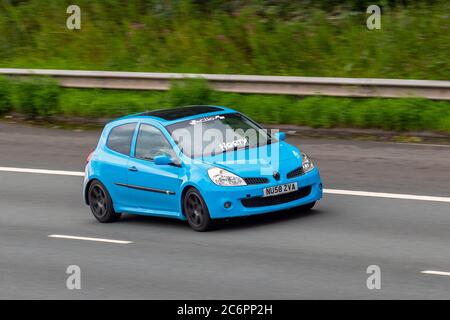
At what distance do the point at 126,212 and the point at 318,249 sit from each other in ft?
11.1

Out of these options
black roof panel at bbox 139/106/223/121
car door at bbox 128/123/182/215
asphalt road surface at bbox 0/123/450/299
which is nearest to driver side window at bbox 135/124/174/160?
car door at bbox 128/123/182/215

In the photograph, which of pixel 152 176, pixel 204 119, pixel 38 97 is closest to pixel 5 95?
pixel 38 97

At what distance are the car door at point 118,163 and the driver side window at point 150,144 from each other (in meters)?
0.17

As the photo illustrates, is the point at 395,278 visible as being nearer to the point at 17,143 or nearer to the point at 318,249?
the point at 318,249

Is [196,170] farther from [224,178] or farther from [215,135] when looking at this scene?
[215,135]

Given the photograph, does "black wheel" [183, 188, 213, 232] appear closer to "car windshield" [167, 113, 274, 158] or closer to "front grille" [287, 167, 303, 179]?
"car windshield" [167, 113, 274, 158]

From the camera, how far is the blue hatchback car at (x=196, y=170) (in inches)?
525

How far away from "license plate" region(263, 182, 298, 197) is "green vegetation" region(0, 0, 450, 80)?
902 cm

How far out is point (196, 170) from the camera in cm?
1346

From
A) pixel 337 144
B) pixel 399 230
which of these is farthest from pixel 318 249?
pixel 337 144

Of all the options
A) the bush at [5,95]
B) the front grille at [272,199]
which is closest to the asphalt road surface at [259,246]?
the front grille at [272,199]

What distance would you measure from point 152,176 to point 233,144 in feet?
3.75

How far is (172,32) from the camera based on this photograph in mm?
26250

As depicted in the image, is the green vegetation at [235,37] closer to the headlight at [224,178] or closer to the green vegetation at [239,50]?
the green vegetation at [239,50]
